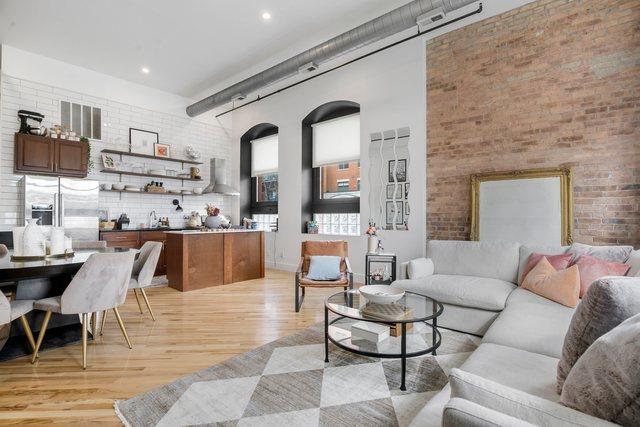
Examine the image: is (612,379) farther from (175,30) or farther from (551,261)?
(175,30)

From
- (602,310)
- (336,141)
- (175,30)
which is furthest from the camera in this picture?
(336,141)

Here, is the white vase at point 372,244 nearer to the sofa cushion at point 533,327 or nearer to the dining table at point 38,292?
the sofa cushion at point 533,327

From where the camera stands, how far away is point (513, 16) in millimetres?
4043

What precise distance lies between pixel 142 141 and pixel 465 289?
Result: 6533 millimetres

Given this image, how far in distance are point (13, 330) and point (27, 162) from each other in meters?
3.36

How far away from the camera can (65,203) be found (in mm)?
5293

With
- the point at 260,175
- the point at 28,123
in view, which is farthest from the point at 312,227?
the point at 28,123

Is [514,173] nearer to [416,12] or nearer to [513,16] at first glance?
[513,16]

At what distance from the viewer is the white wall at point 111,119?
5152 millimetres

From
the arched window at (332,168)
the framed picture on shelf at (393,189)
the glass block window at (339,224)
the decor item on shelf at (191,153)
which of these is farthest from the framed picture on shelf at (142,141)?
the framed picture on shelf at (393,189)

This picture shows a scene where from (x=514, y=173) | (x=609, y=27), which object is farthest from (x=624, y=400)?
(x=609, y=27)

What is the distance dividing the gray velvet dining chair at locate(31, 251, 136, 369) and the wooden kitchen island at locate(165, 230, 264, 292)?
224cm

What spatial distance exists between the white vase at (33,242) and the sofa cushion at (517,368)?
11.5 feet

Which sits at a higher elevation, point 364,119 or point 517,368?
point 364,119
